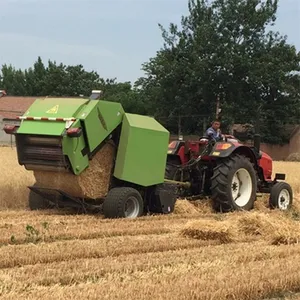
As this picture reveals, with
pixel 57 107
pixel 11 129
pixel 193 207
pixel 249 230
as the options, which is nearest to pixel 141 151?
pixel 57 107

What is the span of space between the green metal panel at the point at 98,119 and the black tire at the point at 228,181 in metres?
2.23

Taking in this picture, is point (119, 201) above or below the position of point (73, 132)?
below

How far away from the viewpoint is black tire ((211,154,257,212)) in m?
10.1

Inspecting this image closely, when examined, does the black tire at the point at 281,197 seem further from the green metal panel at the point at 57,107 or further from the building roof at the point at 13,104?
the building roof at the point at 13,104

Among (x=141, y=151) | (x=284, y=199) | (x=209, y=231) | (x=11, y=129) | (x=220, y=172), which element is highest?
(x=11, y=129)

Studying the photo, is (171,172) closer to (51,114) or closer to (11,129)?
(51,114)

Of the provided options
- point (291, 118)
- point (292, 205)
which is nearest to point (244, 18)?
point (291, 118)

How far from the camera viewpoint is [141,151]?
30.3 ft

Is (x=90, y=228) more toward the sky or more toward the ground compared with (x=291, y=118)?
more toward the ground

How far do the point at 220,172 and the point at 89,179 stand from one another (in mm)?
2561

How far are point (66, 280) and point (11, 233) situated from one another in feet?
8.13

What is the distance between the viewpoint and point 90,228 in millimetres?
7719

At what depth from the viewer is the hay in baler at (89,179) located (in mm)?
8805

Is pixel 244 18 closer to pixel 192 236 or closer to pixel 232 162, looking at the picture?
pixel 232 162
